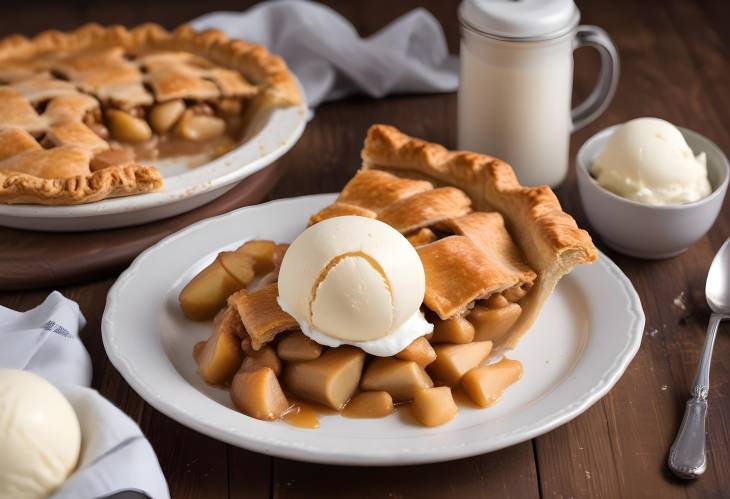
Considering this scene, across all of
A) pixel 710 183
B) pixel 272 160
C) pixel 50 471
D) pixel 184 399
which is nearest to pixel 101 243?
pixel 272 160

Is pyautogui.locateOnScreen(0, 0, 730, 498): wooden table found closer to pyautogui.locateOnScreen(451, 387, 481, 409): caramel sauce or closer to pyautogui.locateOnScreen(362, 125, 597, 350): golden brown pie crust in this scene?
pyautogui.locateOnScreen(451, 387, 481, 409): caramel sauce

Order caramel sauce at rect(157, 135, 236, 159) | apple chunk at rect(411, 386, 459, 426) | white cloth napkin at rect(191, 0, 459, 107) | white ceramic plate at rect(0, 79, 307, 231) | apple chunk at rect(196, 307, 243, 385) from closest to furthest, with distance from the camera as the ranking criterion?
apple chunk at rect(411, 386, 459, 426) < apple chunk at rect(196, 307, 243, 385) < white ceramic plate at rect(0, 79, 307, 231) < caramel sauce at rect(157, 135, 236, 159) < white cloth napkin at rect(191, 0, 459, 107)

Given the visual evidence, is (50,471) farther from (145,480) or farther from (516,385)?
(516,385)

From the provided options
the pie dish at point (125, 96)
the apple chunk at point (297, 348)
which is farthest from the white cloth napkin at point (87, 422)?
the pie dish at point (125, 96)

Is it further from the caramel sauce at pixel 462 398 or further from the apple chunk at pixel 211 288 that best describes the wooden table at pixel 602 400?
the apple chunk at pixel 211 288

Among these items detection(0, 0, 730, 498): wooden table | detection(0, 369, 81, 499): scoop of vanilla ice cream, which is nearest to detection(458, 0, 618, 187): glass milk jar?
detection(0, 0, 730, 498): wooden table

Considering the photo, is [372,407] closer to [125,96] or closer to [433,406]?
[433,406]

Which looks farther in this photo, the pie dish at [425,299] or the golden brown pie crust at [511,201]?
the golden brown pie crust at [511,201]
